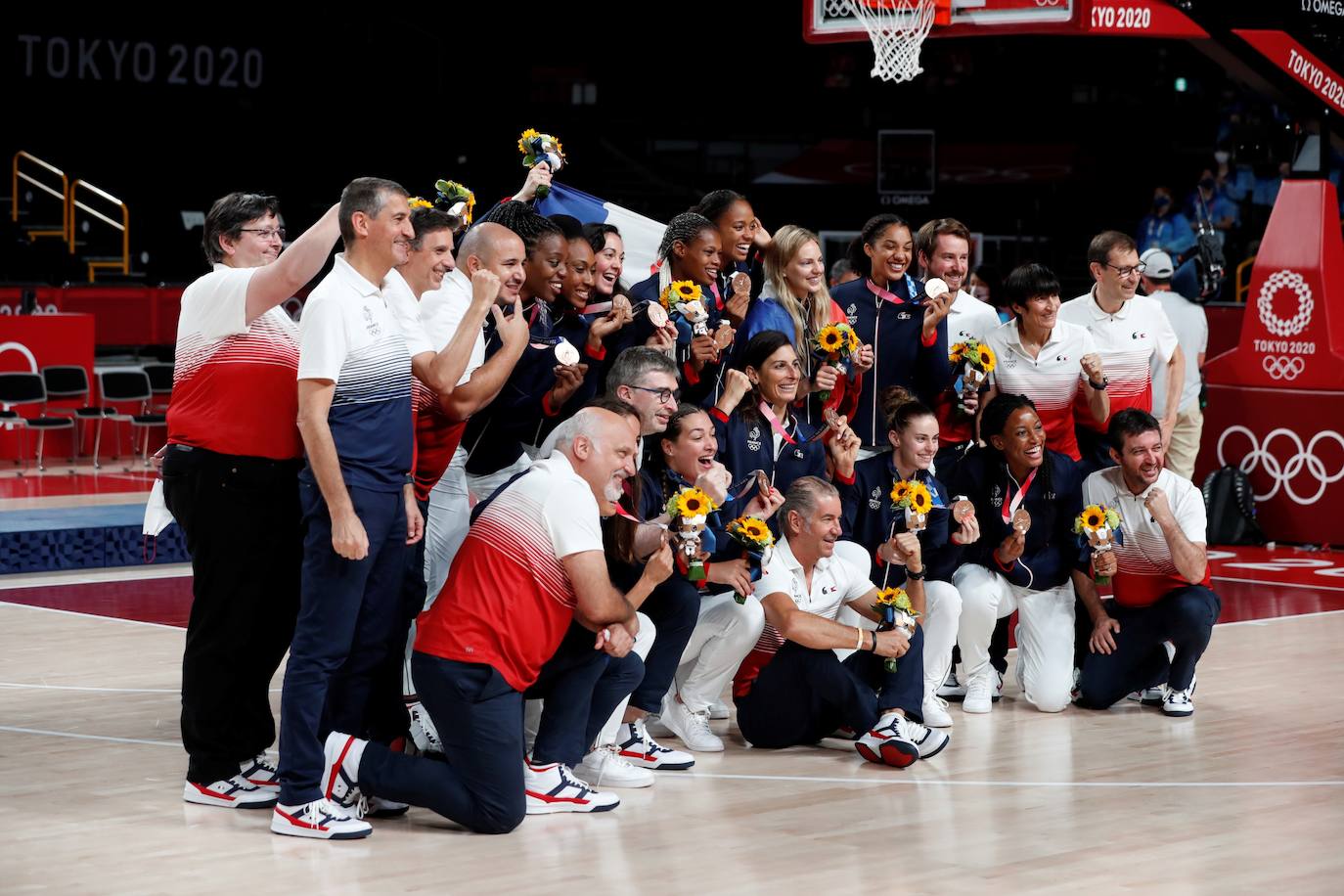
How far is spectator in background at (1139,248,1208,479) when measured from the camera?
39.4ft

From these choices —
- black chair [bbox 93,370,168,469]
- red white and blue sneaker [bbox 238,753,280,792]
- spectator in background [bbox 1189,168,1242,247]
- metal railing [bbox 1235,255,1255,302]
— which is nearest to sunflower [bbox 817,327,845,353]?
red white and blue sneaker [bbox 238,753,280,792]

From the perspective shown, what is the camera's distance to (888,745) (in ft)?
21.6

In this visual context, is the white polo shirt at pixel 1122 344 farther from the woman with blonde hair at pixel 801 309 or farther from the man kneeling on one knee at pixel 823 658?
the man kneeling on one knee at pixel 823 658

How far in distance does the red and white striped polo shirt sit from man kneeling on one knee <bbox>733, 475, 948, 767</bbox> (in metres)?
1.96

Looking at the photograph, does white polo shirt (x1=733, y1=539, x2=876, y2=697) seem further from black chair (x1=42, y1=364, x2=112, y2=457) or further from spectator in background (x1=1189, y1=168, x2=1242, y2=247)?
spectator in background (x1=1189, y1=168, x2=1242, y2=247)

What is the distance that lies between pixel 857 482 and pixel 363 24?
18159 mm

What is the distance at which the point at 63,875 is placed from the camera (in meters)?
5.16

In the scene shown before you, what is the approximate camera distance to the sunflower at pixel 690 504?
5.98 meters

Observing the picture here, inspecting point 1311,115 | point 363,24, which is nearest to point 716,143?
point 363,24

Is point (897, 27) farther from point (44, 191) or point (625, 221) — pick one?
point (44, 191)

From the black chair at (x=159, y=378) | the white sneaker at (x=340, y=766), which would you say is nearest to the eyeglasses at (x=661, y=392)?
the white sneaker at (x=340, y=766)

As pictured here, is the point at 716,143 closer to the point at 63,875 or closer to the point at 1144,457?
the point at 1144,457

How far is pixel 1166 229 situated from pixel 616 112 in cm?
957

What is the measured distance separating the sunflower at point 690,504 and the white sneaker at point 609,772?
936mm
